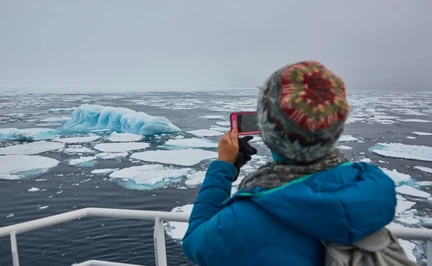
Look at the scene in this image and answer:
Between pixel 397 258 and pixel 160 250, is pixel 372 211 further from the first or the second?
pixel 160 250

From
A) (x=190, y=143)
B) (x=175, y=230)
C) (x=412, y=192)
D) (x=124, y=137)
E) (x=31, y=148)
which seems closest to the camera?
(x=175, y=230)

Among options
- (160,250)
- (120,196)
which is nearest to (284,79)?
(160,250)

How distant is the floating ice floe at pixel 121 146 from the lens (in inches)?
444

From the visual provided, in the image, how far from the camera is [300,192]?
1.91 feet

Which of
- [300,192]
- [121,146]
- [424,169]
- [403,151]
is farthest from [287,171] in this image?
[403,151]

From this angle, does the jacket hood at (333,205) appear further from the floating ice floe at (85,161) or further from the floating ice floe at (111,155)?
the floating ice floe at (111,155)

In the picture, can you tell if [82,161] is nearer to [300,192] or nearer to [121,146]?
[121,146]

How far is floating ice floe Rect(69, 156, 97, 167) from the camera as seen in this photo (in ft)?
30.9

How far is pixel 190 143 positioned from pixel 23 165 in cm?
523

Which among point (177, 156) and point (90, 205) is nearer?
point (90, 205)

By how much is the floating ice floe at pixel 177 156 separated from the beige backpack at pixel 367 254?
840cm

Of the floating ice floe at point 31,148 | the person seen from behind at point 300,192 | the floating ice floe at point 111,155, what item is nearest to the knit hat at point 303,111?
the person seen from behind at point 300,192

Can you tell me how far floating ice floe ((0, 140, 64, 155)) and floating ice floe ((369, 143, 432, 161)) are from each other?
11.0 metres

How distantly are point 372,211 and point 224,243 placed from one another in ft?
0.87
